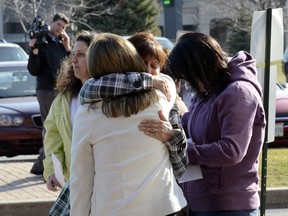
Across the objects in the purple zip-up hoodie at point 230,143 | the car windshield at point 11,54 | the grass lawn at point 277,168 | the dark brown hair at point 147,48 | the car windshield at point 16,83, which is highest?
the dark brown hair at point 147,48

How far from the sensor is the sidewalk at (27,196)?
732 cm

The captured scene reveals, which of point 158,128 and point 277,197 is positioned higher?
point 158,128

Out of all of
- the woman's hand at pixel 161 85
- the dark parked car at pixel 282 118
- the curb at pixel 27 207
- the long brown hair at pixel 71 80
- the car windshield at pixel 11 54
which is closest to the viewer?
the woman's hand at pixel 161 85

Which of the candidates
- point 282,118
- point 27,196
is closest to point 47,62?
point 27,196

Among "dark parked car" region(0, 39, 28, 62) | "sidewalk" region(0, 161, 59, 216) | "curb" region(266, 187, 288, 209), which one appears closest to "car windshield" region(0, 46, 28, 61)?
"dark parked car" region(0, 39, 28, 62)

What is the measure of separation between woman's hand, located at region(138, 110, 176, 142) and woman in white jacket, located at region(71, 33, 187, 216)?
0.06ft

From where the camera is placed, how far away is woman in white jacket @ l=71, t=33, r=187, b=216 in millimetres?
3070

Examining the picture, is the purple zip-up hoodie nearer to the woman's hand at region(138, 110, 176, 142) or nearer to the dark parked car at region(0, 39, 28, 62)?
the woman's hand at region(138, 110, 176, 142)

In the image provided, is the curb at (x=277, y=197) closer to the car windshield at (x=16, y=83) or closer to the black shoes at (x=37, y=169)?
the black shoes at (x=37, y=169)

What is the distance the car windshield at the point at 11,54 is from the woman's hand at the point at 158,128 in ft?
53.6

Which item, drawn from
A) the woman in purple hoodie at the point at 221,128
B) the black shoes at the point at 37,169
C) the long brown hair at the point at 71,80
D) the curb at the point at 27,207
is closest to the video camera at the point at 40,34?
the black shoes at the point at 37,169

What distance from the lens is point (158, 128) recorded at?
10.2 feet

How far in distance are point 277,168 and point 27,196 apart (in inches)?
130

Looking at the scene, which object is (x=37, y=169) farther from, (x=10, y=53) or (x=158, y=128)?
(x=10, y=53)
